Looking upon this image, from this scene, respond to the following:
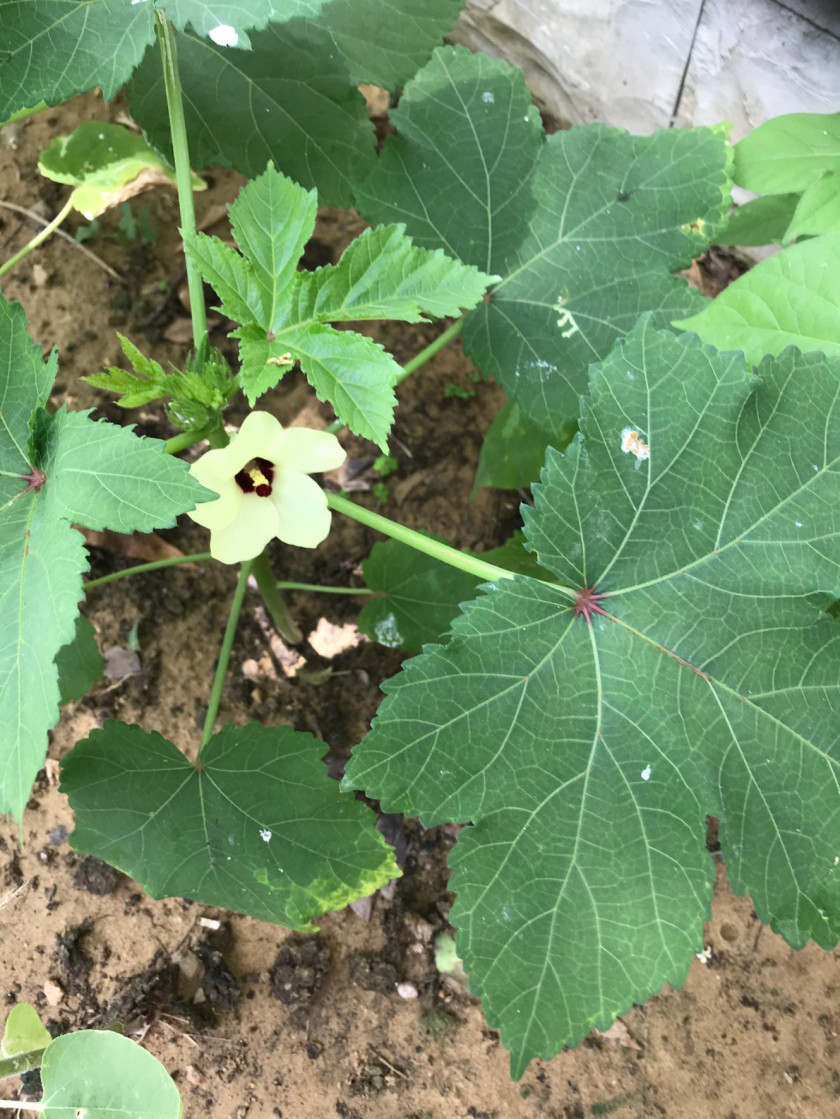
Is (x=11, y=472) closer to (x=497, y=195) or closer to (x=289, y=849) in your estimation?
(x=289, y=849)

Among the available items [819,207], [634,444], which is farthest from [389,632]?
[819,207]

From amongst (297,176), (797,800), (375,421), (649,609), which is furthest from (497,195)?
(797,800)

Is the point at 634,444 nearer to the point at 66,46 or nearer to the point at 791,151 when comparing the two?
the point at 791,151

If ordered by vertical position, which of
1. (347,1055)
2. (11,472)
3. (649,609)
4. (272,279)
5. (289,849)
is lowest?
(347,1055)

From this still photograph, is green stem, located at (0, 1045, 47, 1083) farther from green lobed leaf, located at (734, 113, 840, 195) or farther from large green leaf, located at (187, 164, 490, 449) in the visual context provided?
green lobed leaf, located at (734, 113, 840, 195)

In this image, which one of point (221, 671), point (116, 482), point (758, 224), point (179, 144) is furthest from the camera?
point (758, 224)

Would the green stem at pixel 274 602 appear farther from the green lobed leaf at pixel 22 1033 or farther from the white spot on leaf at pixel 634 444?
the green lobed leaf at pixel 22 1033

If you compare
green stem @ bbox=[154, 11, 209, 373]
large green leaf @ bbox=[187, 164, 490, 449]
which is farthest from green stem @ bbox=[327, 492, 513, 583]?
green stem @ bbox=[154, 11, 209, 373]
